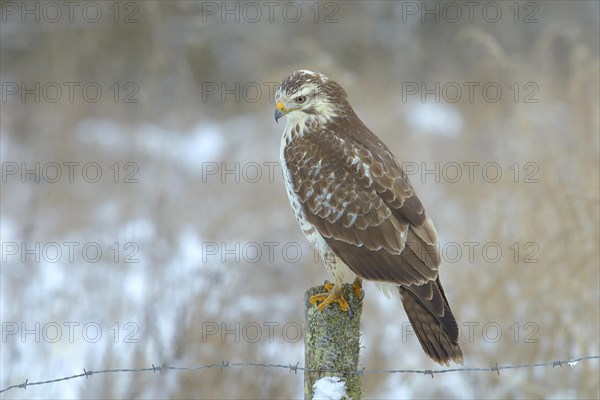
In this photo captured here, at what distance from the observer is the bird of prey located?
3381 millimetres

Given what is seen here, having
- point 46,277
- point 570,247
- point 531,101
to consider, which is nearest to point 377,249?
point 570,247

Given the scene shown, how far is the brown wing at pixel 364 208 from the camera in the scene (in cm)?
347

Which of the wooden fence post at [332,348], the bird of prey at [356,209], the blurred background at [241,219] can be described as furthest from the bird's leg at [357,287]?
the blurred background at [241,219]

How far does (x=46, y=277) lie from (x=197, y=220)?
73.3 inches

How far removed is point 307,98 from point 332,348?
1306mm

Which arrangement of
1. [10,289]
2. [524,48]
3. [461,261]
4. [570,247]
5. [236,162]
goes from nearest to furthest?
[570,247] → [10,289] → [461,261] → [236,162] → [524,48]

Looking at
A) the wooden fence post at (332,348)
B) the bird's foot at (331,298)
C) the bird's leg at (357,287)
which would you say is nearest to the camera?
the wooden fence post at (332,348)

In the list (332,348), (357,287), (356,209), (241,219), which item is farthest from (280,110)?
(241,219)

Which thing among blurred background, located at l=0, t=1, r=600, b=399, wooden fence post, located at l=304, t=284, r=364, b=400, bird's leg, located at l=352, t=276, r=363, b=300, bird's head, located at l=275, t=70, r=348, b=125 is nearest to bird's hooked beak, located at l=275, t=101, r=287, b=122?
bird's head, located at l=275, t=70, r=348, b=125

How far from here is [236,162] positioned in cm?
832

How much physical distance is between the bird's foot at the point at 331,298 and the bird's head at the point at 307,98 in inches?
33.5

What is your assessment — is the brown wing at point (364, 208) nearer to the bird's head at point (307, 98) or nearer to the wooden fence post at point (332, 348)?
the bird's head at point (307, 98)

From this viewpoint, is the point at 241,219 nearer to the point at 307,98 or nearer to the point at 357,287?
the point at 307,98

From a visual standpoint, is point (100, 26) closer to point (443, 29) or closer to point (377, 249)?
point (443, 29)
